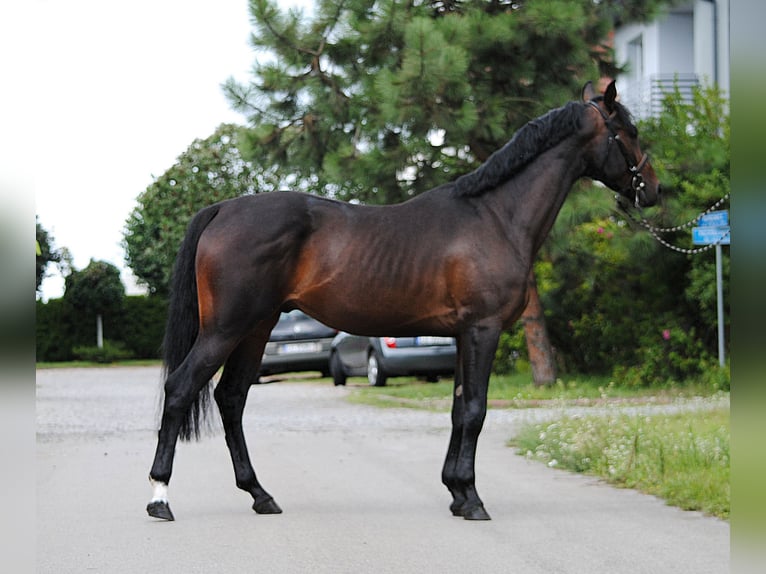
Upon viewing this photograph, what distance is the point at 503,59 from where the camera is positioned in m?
15.9

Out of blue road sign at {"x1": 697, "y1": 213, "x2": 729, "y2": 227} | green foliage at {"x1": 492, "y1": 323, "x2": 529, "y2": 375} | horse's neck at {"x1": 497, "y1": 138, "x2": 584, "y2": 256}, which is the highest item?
blue road sign at {"x1": 697, "y1": 213, "x2": 729, "y2": 227}

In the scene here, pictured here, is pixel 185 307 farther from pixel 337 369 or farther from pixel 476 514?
pixel 337 369

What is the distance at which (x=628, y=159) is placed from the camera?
7.02 m

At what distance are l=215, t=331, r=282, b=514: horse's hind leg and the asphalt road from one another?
0.51 ft

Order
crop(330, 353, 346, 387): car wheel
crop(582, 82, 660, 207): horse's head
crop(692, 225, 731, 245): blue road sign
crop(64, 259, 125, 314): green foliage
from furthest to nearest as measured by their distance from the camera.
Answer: crop(64, 259, 125, 314): green foliage
crop(330, 353, 346, 387): car wheel
crop(692, 225, 731, 245): blue road sign
crop(582, 82, 660, 207): horse's head

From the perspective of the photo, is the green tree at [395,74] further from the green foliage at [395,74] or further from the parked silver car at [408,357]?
the parked silver car at [408,357]

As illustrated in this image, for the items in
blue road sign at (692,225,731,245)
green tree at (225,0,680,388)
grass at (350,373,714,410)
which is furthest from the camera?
green tree at (225,0,680,388)

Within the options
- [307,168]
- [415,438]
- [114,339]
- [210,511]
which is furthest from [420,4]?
[114,339]

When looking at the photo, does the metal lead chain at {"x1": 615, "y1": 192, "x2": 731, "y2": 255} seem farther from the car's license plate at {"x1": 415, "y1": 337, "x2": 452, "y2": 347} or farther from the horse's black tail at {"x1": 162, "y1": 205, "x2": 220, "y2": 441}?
the horse's black tail at {"x1": 162, "y1": 205, "x2": 220, "y2": 441}

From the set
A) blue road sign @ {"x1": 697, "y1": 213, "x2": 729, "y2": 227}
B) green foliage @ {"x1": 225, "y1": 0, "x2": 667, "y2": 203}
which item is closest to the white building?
green foliage @ {"x1": 225, "y1": 0, "x2": 667, "y2": 203}

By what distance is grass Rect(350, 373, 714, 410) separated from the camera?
48.1 ft

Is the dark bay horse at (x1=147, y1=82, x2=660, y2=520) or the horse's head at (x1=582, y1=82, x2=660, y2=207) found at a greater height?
the horse's head at (x1=582, y1=82, x2=660, y2=207)

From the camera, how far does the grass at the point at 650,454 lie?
276 inches

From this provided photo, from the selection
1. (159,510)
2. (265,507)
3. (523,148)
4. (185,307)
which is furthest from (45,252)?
(523,148)
